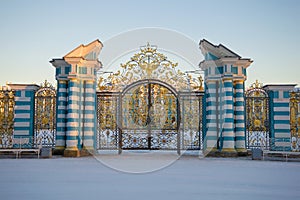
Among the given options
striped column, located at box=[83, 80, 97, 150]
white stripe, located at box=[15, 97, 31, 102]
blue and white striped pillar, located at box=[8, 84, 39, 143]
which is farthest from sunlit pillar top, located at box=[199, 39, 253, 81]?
white stripe, located at box=[15, 97, 31, 102]

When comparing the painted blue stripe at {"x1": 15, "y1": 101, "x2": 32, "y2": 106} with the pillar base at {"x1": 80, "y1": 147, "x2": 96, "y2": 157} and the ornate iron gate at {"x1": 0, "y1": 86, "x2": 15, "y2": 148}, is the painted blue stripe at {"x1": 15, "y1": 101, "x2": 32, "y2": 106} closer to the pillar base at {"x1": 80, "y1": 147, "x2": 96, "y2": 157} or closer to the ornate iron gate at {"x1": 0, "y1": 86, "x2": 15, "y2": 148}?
the ornate iron gate at {"x1": 0, "y1": 86, "x2": 15, "y2": 148}

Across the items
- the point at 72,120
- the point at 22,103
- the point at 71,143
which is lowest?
the point at 71,143

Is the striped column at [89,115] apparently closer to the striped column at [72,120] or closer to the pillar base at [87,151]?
the pillar base at [87,151]

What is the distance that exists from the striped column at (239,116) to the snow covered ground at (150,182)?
7.68 ft

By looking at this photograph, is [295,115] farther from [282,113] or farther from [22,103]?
[22,103]

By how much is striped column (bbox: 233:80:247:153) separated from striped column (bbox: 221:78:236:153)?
0.30 metres

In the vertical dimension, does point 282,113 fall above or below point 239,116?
above

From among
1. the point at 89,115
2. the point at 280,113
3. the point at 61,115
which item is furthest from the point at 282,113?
the point at 61,115

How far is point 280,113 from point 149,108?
4604 mm

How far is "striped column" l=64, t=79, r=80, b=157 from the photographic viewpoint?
11.1 metres

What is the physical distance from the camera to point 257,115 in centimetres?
1195

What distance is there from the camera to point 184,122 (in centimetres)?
1238

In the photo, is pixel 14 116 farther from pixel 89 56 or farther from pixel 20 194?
pixel 20 194

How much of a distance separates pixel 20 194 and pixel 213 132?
7.52m
